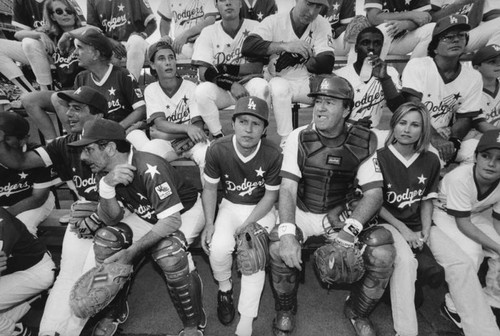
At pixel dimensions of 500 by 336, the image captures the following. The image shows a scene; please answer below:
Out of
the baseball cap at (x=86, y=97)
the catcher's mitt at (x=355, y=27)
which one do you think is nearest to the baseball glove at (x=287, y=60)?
the catcher's mitt at (x=355, y=27)

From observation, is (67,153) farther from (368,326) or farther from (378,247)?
(368,326)

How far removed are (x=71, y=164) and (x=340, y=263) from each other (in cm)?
278

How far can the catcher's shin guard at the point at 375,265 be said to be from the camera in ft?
8.45

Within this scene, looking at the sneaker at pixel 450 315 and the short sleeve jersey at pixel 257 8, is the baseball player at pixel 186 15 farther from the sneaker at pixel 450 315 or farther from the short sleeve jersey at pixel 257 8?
the sneaker at pixel 450 315

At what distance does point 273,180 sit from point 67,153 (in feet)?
6.95

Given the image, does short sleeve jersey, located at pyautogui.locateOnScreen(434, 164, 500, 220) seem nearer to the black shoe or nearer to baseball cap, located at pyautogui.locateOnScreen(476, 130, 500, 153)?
baseball cap, located at pyautogui.locateOnScreen(476, 130, 500, 153)

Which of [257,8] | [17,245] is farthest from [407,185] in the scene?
[257,8]

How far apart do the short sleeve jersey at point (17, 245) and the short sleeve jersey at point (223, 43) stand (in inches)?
109

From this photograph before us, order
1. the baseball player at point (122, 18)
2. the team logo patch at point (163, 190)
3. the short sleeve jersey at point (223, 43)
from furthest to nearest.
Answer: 1. the baseball player at point (122, 18)
2. the short sleeve jersey at point (223, 43)
3. the team logo patch at point (163, 190)

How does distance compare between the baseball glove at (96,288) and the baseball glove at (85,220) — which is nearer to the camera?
the baseball glove at (96,288)

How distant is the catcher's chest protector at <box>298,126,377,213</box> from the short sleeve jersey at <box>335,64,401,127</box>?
0.98 m

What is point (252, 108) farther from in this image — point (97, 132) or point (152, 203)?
point (97, 132)

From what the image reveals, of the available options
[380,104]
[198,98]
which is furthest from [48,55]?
[380,104]

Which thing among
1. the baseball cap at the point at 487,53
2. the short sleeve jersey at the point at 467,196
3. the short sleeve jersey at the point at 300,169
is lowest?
the short sleeve jersey at the point at 467,196
